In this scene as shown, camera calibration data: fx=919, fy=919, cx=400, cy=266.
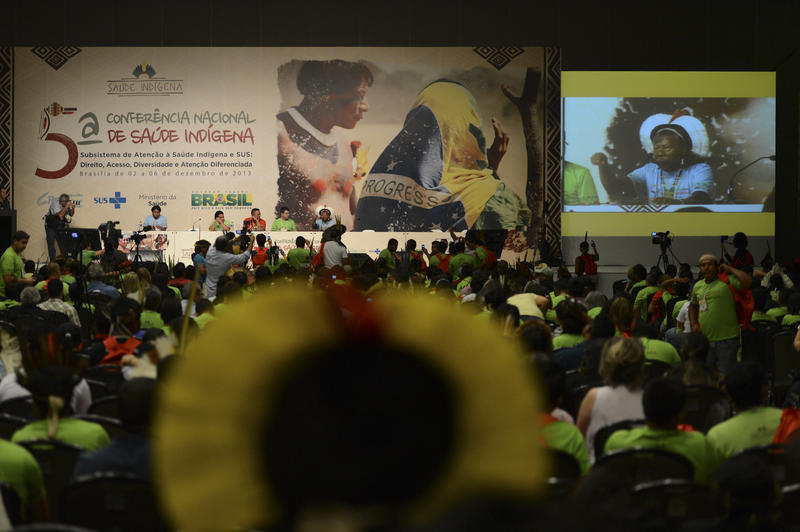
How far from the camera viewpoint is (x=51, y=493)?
295 centimetres

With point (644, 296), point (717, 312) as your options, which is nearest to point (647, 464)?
point (717, 312)

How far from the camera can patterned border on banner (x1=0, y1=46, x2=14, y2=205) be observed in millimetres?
18094

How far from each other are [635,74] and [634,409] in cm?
1580

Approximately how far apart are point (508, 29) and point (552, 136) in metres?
2.48

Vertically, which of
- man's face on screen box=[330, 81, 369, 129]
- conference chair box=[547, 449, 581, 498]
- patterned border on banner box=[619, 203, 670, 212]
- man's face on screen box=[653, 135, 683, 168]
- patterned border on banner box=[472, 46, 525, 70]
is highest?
patterned border on banner box=[472, 46, 525, 70]

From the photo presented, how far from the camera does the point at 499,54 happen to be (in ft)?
60.7

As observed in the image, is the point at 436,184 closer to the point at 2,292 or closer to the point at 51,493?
the point at 2,292

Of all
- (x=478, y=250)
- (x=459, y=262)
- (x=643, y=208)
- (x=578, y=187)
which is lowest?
(x=459, y=262)

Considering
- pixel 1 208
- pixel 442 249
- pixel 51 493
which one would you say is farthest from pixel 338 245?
pixel 1 208

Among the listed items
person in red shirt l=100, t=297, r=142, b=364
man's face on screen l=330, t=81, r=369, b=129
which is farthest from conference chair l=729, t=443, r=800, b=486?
man's face on screen l=330, t=81, r=369, b=129

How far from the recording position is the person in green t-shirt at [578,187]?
1844 cm

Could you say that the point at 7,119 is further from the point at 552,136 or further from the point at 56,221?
the point at 552,136

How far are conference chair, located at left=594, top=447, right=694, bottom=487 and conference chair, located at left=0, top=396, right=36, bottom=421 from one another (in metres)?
2.42

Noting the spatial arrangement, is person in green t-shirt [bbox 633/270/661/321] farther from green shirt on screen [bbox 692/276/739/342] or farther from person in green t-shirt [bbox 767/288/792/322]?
green shirt on screen [bbox 692/276/739/342]
